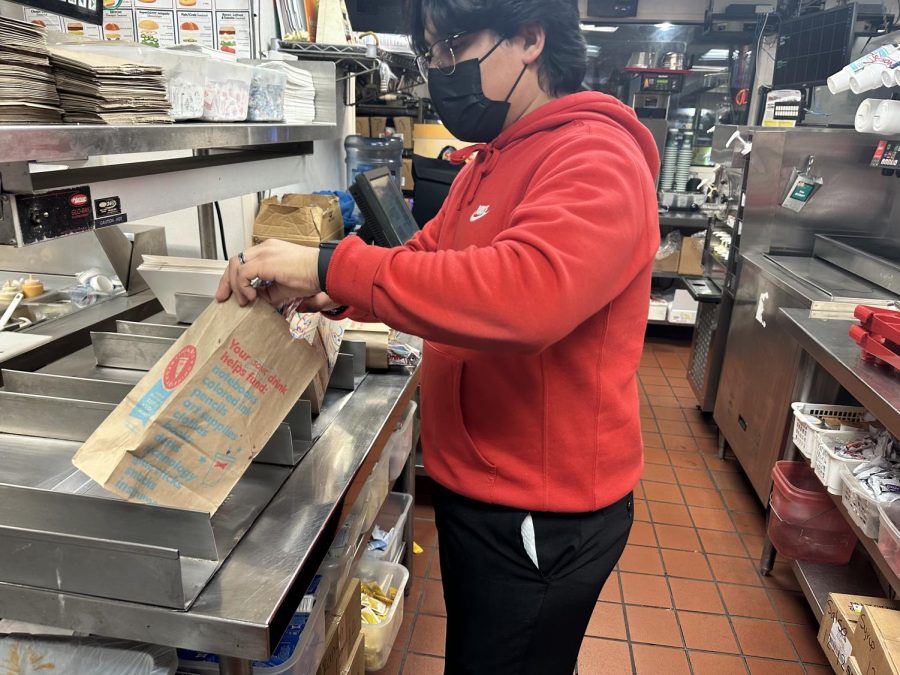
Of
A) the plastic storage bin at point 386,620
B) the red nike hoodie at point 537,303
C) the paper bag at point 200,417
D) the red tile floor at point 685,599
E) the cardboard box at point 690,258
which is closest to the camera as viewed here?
the red nike hoodie at point 537,303

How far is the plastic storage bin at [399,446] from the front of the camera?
1.96 metres

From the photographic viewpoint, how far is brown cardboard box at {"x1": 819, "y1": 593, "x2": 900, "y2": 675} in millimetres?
1892

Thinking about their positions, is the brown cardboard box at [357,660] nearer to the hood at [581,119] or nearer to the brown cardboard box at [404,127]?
the hood at [581,119]

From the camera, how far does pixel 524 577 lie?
122 cm

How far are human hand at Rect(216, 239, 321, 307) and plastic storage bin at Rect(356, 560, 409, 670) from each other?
3.92 ft

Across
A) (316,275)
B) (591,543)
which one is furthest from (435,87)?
(591,543)

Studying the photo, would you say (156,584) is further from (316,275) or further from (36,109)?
(36,109)

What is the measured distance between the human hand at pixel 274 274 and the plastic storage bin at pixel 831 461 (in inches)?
74.2

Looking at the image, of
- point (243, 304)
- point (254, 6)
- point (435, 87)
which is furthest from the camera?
point (254, 6)

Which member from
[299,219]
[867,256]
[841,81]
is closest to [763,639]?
[867,256]

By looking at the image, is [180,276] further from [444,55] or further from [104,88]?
[444,55]

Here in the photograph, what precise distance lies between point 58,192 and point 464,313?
760mm

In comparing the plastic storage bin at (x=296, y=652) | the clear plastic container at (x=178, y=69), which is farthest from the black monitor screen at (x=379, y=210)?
the plastic storage bin at (x=296, y=652)

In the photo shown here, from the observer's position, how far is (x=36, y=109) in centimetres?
108
